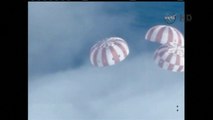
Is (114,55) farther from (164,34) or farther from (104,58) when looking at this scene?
(164,34)

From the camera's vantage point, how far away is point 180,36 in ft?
18.5

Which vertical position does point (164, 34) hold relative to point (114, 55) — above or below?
above

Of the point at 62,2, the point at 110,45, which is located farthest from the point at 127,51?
the point at 62,2

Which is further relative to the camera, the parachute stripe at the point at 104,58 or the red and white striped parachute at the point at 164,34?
the parachute stripe at the point at 104,58

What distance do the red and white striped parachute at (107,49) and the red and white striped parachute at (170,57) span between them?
1.71 ft

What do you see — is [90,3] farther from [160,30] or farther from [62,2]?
[160,30]

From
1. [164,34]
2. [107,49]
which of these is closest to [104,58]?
[107,49]

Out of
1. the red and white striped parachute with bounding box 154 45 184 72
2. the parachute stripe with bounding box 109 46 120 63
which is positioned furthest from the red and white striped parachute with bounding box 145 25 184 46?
the parachute stripe with bounding box 109 46 120 63

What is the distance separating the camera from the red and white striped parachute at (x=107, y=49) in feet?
18.4

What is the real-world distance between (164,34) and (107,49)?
95 cm

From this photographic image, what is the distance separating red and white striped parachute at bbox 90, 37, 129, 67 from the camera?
5.62m

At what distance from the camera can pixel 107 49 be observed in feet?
19.4

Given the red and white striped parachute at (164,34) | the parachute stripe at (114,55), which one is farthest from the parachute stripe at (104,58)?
the red and white striped parachute at (164,34)

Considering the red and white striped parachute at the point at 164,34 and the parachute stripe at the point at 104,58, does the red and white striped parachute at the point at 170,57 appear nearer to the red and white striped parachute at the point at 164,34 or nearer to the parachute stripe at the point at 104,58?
the red and white striped parachute at the point at 164,34
